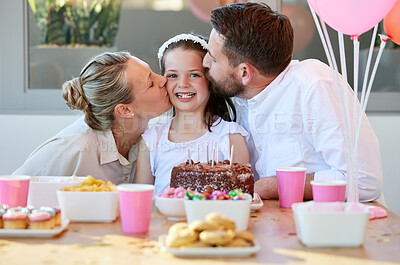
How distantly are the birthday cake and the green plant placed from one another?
74.7 inches

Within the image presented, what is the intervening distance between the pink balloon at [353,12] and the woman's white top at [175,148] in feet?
2.19

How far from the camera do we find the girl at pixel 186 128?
214cm

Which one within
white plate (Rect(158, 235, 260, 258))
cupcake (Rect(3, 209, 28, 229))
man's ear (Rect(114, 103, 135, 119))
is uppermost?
man's ear (Rect(114, 103, 135, 119))

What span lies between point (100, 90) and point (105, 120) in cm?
12

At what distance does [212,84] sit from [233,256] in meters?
1.16

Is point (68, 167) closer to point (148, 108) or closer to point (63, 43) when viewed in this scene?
point (148, 108)

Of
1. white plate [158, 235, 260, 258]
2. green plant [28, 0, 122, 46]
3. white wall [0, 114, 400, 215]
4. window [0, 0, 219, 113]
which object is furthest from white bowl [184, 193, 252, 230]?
green plant [28, 0, 122, 46]

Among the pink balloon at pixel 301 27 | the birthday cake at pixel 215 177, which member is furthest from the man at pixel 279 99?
the pink balloon at pixel 301 27

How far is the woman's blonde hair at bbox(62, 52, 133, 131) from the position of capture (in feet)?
6.69

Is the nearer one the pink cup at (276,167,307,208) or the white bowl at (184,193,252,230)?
the white bowl at (184,193,252,230)

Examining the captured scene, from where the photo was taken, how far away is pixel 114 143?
2076 millimetres

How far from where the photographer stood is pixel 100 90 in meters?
2.04

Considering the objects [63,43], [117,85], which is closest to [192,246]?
[117,85]

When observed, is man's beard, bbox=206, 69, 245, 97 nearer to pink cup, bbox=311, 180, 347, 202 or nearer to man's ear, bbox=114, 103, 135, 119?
man's ear, bbox=114, 103, 135, 119
